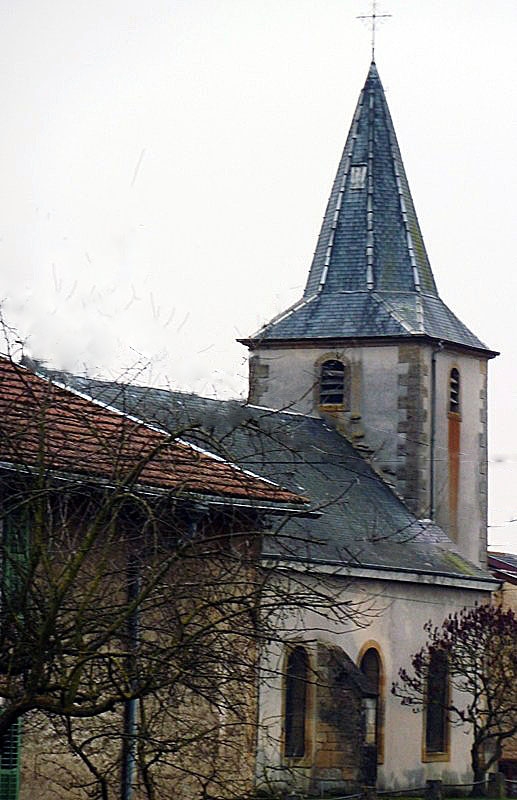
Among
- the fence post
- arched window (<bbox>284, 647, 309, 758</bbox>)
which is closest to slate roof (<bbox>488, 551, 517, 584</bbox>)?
arched window (<bbox>284, 647, 309, 758</bbox>)

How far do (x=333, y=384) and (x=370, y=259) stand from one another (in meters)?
2.82

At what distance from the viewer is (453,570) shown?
3881 centimetres

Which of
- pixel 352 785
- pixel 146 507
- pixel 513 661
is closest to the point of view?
pixel 146 507

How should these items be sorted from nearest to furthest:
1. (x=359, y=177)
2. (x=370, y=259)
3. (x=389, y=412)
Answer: (x=389, y=412) → (x=370, y=259) → (x=359, y=177)

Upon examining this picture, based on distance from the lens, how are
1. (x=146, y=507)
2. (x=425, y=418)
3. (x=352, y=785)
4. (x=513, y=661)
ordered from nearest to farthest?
(x=146, y=507) → (x=352, y=785) → (x=513, y=661) → (x=425, y=418)

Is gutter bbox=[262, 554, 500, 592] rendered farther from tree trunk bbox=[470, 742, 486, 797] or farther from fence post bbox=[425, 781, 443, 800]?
fence post bbox=[425, 781, 443, 800]

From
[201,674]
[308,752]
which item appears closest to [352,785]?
[308,752]

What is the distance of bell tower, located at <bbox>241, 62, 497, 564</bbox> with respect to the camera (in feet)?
136

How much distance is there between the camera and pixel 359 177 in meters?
43.1

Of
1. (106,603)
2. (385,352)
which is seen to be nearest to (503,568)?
(385,352)

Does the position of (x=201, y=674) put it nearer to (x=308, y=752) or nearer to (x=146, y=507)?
(x=146, y=507)

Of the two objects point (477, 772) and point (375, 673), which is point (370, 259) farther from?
point (477, 772)

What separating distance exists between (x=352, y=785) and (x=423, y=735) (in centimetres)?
424

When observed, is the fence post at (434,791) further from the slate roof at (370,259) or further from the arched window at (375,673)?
the slate roof at (370,259)
